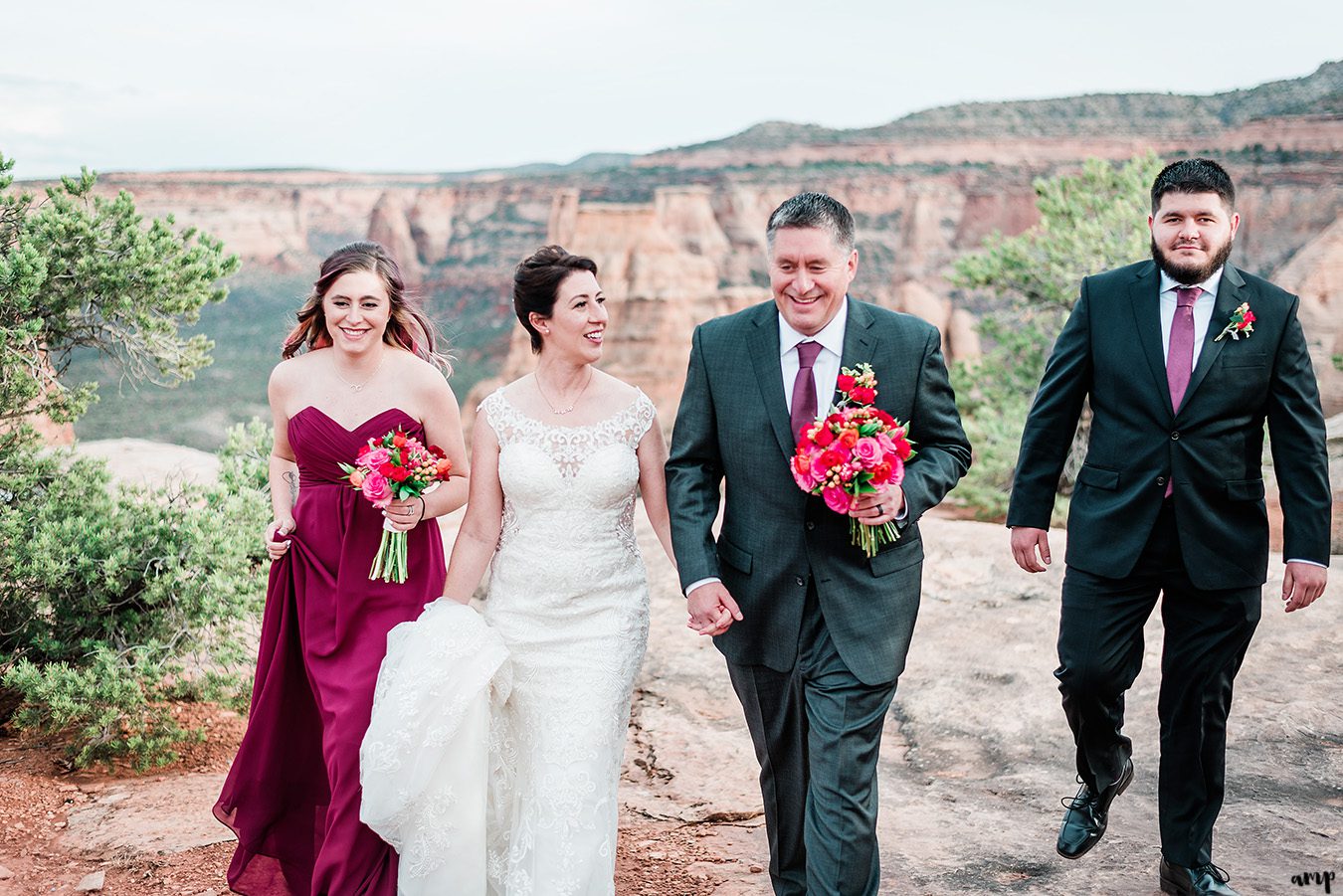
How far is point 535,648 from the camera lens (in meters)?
4.26

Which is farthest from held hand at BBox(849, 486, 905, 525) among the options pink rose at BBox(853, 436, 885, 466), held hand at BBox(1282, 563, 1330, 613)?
held hand at BBox(1282, 563, 1330, 613)

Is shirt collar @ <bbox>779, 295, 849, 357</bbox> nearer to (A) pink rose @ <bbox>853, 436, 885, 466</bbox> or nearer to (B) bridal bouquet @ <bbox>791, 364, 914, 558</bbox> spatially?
(B) bridal bouquet @ <bbox>791, 364, 914, 558</bbox>

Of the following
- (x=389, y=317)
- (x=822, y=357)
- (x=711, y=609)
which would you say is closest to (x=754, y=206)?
(x=389, y=317)

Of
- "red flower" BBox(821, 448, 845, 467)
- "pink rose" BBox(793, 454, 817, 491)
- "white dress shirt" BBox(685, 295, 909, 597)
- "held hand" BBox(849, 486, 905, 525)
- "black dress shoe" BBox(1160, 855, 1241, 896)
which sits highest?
"white dress shirt" BBox(685, 295, 909, 597)

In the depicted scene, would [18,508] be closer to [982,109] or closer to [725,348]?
[725,348]

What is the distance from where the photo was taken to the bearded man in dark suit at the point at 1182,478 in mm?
4117

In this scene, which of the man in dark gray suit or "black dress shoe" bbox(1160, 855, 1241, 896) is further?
"black dress shoe" bbox(1160, 855, 1241, 896)

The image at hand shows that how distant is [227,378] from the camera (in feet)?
230

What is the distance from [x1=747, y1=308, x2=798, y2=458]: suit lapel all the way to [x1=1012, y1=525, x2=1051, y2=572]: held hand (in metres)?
1.14

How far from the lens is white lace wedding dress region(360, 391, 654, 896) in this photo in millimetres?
4016

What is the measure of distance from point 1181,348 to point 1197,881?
1.87 metres

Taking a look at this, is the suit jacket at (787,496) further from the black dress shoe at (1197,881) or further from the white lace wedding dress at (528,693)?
the black dress shoe at (1197,881)

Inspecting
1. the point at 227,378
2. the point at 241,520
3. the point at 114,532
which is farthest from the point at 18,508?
the point at 227,378

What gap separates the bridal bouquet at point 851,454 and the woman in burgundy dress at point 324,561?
1516mm
